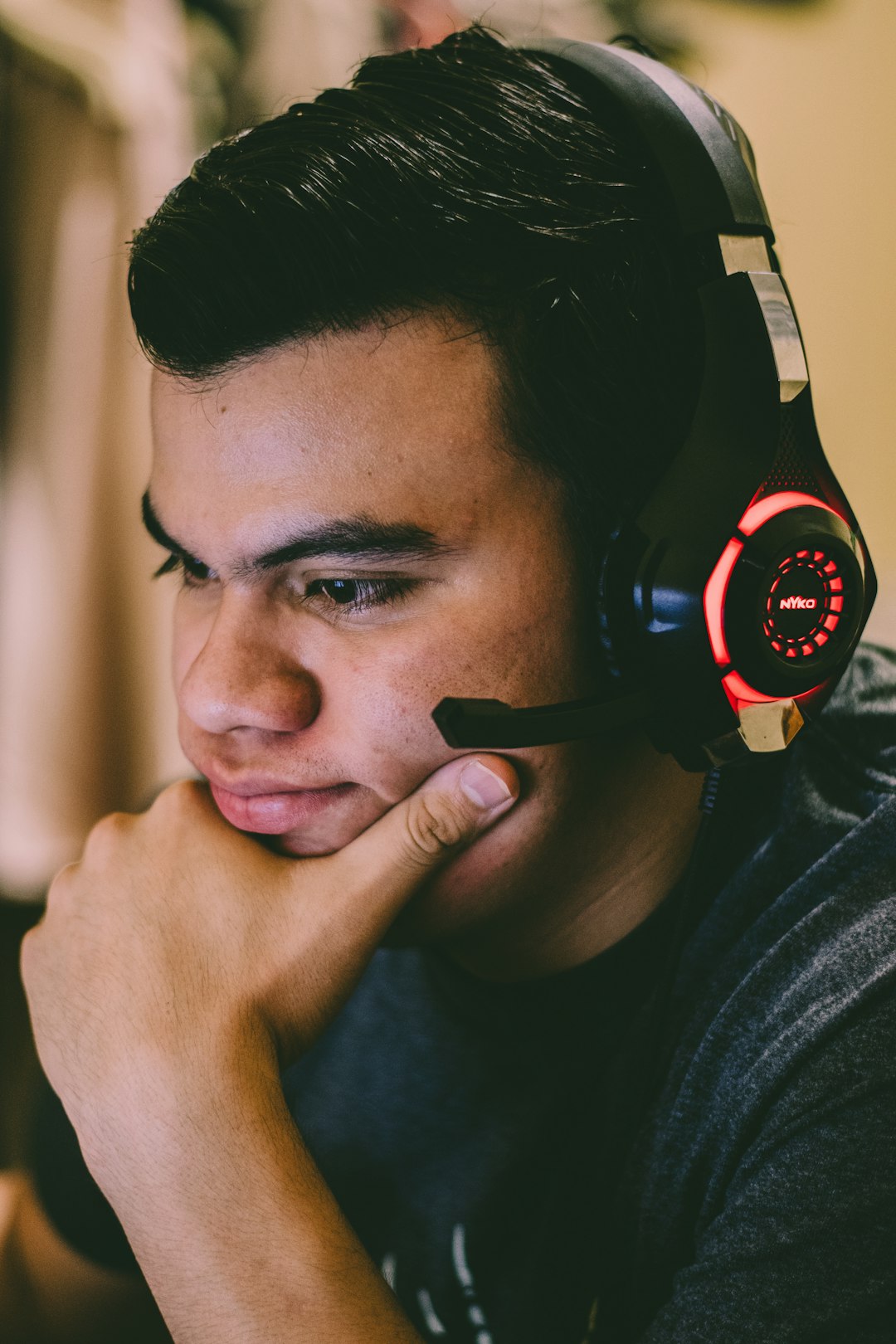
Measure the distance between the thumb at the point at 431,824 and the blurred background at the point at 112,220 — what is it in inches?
47.2

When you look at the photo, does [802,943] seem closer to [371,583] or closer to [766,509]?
[766,509]

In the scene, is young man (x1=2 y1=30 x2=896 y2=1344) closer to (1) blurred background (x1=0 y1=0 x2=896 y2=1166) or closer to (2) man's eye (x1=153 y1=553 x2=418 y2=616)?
(2) man's eye (x1=153 y1=553 x2=418 y2=616)

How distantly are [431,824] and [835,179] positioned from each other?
207 centimetres

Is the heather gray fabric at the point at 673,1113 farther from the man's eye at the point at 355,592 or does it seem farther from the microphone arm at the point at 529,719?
the man's eye at the point at 355,592

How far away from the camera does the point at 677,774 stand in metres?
0.95

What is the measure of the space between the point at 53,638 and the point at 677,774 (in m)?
1.32

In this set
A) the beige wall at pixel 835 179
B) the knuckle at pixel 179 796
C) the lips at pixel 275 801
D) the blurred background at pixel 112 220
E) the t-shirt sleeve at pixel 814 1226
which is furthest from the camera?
the beige wall at pixel 835 179

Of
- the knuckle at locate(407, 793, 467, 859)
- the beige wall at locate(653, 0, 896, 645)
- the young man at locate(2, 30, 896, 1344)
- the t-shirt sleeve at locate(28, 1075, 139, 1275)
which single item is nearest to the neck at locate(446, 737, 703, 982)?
the young man at locate(2, 30, 896, 1344)

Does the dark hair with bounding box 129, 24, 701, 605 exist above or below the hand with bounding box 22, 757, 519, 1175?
above

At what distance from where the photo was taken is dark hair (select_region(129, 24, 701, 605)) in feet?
2.51

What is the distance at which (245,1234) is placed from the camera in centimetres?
68

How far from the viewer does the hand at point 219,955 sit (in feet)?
2.51

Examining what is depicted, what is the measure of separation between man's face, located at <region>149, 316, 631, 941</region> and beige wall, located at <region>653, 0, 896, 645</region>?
1389 mm

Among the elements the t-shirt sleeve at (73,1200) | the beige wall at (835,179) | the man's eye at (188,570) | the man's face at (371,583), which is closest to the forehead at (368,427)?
the man's face at (371,583)
